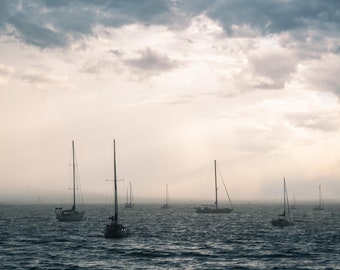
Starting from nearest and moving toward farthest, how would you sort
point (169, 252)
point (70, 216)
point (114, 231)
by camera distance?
point (169, 252) → point (114, 231) → point (70, 216)

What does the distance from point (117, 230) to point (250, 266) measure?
1173 inches

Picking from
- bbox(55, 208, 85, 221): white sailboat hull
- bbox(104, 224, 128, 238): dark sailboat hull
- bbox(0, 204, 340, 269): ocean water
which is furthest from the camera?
bbox(55, 208, 85, 221): white sailboat hull

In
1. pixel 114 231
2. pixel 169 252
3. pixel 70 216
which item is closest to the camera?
pixel 169 252

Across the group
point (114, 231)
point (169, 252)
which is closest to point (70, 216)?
point (114, 231)

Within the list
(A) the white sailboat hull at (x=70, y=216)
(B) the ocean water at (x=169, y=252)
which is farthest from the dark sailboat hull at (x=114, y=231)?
(A) the white sailboat hull at (x=70, y=216)

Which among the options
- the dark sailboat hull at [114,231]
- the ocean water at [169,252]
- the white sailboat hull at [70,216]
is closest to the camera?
the ocean water at [169,252]

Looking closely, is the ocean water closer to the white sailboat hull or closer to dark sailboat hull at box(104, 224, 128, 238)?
dark sailboat hull at box(104, 224, 128, 238)

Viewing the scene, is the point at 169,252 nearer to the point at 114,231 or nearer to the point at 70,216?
the point at 114,231

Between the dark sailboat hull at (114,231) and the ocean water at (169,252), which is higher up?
the dark sailboat hull at (114,231)

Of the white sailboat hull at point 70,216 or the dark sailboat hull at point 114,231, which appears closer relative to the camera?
the dark sailboat hull at point 114,231

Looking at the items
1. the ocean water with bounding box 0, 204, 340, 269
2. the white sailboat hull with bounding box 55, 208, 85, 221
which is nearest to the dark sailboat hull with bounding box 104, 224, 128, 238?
the ocean water with bounding box 0, 204, 340, 269

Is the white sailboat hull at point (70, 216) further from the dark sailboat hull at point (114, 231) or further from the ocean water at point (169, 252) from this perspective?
the dark sailboat hull at point (114, 231)

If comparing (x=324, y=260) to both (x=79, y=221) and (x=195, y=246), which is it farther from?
(x=79, y=221)

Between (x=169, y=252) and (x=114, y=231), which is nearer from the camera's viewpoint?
(x=169, y=252)
